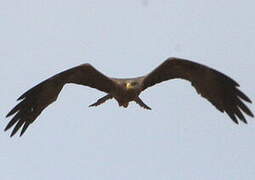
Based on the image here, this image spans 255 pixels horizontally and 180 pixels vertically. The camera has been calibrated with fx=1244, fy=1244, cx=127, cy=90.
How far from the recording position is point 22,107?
25.5 m

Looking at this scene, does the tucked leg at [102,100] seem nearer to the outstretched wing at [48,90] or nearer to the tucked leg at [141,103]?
the outstretched wing at [48,90]

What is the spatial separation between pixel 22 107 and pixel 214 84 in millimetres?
3962

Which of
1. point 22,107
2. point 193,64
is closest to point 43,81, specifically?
point 22,107

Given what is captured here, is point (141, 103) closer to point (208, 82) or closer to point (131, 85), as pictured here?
point (131, 85)

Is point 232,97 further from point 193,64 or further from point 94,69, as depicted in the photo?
point 94,69

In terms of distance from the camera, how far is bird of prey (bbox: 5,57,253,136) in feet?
82.5

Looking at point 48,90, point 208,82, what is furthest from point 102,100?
point 208,82

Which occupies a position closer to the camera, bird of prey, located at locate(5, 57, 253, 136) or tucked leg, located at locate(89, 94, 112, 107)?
bird of prey, located at locate(5, 57, 253, 136)

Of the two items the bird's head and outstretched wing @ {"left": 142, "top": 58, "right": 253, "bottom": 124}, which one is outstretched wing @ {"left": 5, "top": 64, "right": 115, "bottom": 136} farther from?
outstretched wing @ {"left": 142, "top": 58, "right": 253, "bottom": 124}

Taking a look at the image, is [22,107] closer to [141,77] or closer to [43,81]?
[43,81]

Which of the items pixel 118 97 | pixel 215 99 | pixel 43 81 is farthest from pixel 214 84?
pixel 43 81

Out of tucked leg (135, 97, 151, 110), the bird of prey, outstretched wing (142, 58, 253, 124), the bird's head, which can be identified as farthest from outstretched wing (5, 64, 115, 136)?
outstretched wing (142, 58, 253, 124)

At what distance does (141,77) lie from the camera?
83.5 feet

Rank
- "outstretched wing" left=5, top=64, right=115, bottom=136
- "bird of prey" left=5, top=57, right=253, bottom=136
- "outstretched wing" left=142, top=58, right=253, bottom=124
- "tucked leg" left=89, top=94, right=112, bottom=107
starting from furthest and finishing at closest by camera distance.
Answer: "tucked leg" left=89, top=94, right=112, bottom=107
"outstretched wing" left=5, top=64, right=115, bottom=136
"bird of prey" left=5, top=57, right=253, bottom=136
"outstretched wing" left=142, top=58, right=253, bottom=124
